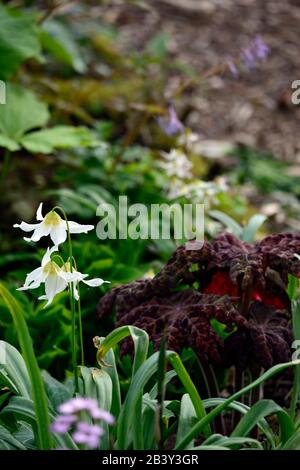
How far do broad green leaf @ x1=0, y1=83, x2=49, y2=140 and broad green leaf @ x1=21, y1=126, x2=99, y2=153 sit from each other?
0.22 feet

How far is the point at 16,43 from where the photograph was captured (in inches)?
122

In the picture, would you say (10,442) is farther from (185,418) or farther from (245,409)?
(245,409)

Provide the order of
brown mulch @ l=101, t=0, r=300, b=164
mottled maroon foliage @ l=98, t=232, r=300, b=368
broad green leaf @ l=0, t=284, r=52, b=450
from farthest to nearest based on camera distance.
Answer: brown mulch @ l=101, t=0, r=300, b=164
mottled maroon foliage @ l=98, t=232, r=300, b=368
broad green leaf @ l=0, t=284, r=52, b=450

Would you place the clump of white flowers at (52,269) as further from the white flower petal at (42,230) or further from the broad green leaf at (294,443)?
the broad green leaf at (294,443)

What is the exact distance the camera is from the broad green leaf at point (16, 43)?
308 centimetres

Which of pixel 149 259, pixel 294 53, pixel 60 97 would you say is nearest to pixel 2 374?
pixel 149 259

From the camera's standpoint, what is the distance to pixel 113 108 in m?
4.19

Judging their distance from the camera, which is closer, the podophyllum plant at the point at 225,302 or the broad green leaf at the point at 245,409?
the broad green leaf at the point at 245,409

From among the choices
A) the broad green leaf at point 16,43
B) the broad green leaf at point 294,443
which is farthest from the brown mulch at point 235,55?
the broad green leaf at point 294,443

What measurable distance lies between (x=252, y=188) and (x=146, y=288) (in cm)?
266

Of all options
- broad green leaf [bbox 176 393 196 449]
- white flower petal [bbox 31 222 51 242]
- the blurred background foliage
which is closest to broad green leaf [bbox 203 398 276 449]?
broad green leaf [bbox 176 393 196 449]

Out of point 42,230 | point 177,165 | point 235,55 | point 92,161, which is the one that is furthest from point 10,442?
point 235,55

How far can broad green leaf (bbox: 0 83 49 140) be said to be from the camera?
2.91 m

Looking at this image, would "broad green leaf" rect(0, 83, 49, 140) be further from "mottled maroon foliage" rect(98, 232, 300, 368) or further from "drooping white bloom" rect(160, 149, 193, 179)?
"mottled maroon foliage" rect(98, 232, 300, 368)
